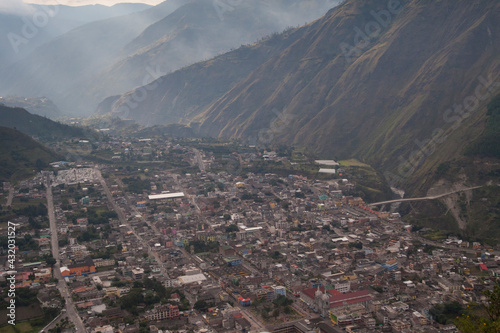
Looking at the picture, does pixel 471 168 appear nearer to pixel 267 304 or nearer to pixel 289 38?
pixel 267 304

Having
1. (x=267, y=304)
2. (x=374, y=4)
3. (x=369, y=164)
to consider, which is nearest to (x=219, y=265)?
(x=267, y=304)

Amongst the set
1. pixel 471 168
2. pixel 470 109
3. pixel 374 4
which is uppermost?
pixel 374 4

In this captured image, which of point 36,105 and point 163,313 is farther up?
point 36,105

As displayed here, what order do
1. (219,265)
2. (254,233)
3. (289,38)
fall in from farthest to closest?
(289,38) → (254,233) → (219,265)

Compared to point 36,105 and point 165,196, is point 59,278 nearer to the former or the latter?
point 165,196

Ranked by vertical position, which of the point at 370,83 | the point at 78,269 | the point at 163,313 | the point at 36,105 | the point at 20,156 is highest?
the point at 36,105

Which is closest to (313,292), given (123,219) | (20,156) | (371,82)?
(123,219)

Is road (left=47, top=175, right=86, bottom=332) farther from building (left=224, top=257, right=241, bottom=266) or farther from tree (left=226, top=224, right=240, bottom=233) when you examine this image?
tree (left=226, top=224, right=240, bottom=233)
